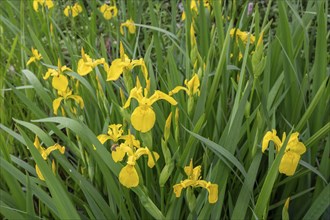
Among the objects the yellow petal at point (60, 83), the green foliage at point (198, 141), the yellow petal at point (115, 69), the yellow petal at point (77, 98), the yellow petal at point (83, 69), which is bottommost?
the green foliage at point (198, 141)

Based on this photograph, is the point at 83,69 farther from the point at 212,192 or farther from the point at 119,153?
the point at 212,192

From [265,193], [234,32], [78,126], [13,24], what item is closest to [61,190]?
[78,126]

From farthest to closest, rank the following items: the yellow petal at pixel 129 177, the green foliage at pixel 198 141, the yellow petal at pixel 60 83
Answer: the yellow petal at pixel 60 83, the green foliage at pixel 198 141, the yellow petal at pixel 129 177

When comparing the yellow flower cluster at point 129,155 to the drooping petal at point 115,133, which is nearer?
the yellow flower cluster at point 129,155

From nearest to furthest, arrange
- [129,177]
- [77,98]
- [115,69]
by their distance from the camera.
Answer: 1. [129,177]
2. [115,69]
3. [77,98]

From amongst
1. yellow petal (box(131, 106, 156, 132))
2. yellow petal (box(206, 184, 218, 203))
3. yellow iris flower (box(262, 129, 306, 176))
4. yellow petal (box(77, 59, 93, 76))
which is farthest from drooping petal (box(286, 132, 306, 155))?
yellow petal (box(77, 59, 93, 76))

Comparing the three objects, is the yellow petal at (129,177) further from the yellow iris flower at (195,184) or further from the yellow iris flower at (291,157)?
the yellow iris flower at (291,157)

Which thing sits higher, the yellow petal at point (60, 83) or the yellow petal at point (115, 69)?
the yellow petal at point (115, 69)

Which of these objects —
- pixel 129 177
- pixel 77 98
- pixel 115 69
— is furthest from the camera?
pixel 77 98

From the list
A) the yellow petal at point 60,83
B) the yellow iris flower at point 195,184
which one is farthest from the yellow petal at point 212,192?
the yellow petal at point 60,83

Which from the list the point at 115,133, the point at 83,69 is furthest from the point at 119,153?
the point at 83,69

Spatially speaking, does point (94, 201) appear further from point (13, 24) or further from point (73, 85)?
point (13, 24)

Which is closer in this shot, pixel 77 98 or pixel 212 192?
pixel 212 192

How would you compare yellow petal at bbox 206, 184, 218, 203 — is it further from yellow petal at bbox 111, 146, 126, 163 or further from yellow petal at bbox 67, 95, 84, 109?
yellow petal at bbox 67, 95, 84, 109
